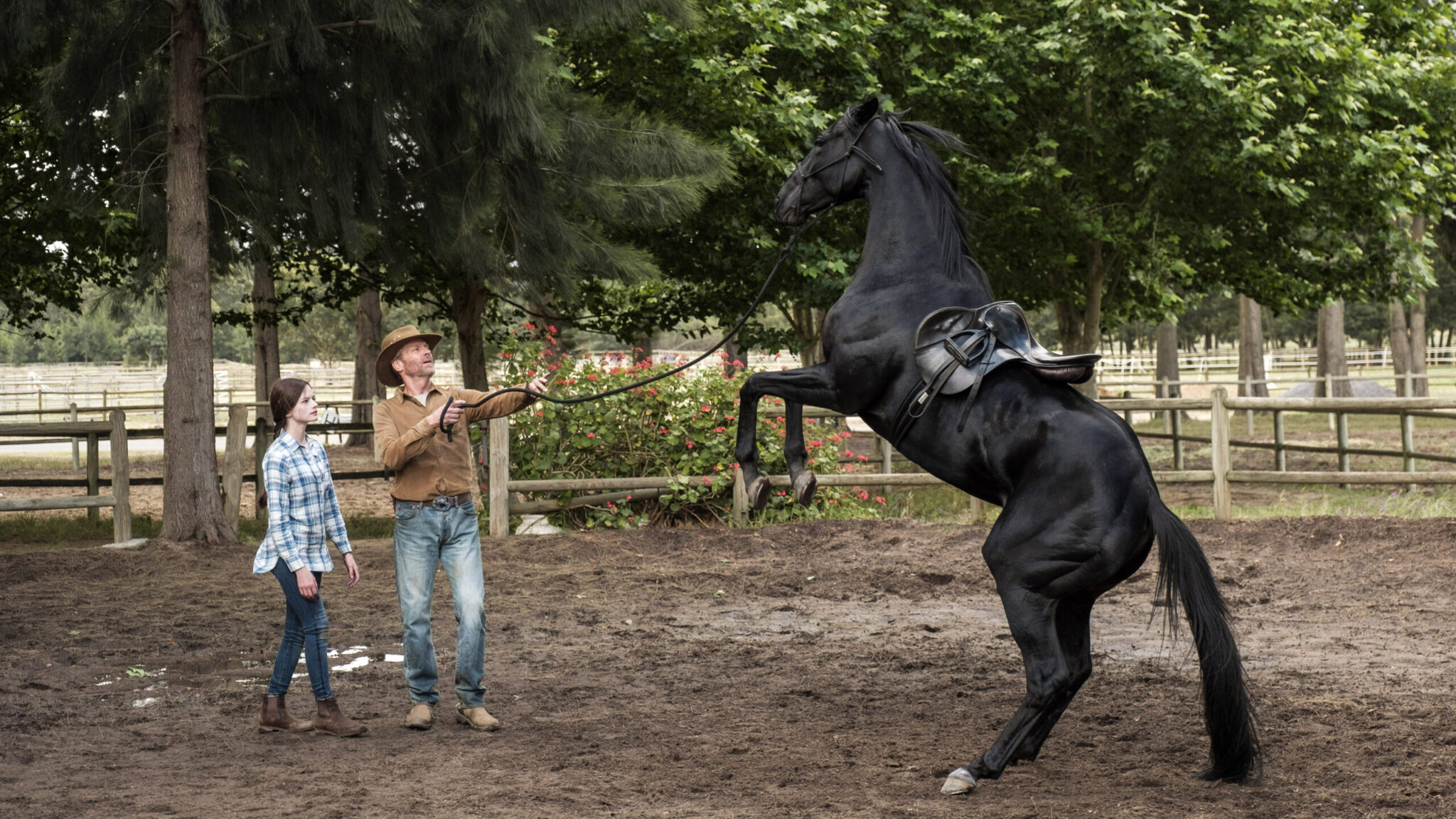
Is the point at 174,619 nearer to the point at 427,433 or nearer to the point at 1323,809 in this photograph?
the point at 427,433

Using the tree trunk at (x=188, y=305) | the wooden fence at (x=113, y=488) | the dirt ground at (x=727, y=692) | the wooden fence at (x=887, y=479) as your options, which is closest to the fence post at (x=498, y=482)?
the wooden fence at (x=887, y=479)

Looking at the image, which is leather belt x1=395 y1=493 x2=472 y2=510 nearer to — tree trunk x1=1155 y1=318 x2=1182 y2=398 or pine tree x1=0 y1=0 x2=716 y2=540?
pine tree x1=0 y1=0 x2=716 y2=540

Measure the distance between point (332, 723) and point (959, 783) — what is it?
2396mm

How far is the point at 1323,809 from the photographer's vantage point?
3.54 m

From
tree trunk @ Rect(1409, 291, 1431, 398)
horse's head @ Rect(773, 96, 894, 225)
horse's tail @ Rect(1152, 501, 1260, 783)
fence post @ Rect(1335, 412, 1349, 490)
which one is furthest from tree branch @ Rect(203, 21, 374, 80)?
tree trunk @ Rect(1409, 291, 1431, 398)

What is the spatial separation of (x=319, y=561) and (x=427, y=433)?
703 mm

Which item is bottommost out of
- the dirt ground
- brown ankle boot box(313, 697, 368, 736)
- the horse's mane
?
the dirt ground

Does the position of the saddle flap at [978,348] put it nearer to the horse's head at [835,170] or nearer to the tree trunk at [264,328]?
the horse's head at [835,170]

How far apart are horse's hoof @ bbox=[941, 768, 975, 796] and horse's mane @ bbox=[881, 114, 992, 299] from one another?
172 centimetres

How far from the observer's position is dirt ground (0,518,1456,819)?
12.3 feet

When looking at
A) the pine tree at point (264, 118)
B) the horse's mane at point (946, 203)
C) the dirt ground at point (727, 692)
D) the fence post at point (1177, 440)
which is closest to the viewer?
the dirt ground at point (727, 692)

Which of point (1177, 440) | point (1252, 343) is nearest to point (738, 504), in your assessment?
point (1177, 440)

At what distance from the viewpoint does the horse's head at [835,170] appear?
4488 millimetres

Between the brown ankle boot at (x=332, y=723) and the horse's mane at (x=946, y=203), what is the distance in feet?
9.40
